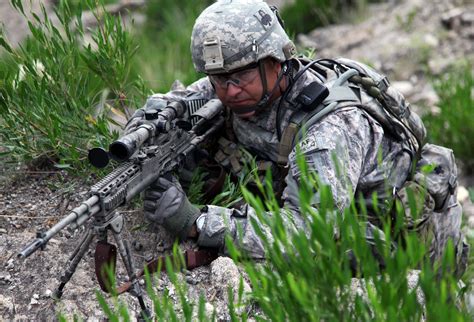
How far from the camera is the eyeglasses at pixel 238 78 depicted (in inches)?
139

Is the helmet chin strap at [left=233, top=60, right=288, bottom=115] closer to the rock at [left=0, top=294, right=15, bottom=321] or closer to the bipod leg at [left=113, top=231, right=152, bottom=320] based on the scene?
the bipod leg at [left=113, top=231, right=152, bottom=320]

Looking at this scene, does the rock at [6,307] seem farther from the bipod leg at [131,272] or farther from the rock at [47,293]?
the bipod leg at [131,272]

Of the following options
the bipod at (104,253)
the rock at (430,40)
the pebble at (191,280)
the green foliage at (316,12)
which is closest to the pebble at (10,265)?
the bipod at (104,253)

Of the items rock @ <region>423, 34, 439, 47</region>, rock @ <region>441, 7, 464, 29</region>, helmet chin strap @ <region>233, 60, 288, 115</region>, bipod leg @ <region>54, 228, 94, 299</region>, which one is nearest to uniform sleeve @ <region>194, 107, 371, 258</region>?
helmet chin strap @ <region>233, 60, 288, 115</region>

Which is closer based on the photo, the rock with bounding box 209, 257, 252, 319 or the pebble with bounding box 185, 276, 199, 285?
the rock with bounding box 209, 257, 252, 319

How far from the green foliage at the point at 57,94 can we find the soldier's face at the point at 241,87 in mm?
586

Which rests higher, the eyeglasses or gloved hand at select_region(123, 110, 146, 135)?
the eyeglasses

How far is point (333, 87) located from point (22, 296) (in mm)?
1678

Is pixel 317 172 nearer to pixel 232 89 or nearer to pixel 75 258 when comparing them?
pixel 232 89

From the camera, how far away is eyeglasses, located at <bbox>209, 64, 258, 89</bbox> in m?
3.53

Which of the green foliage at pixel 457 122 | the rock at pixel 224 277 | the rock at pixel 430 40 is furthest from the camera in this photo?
the rock at pixel 430 40

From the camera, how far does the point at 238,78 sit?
11.6ft

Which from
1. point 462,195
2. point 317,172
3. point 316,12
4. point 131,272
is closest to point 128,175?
point 131,272

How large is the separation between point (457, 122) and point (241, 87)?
10.2 feet
